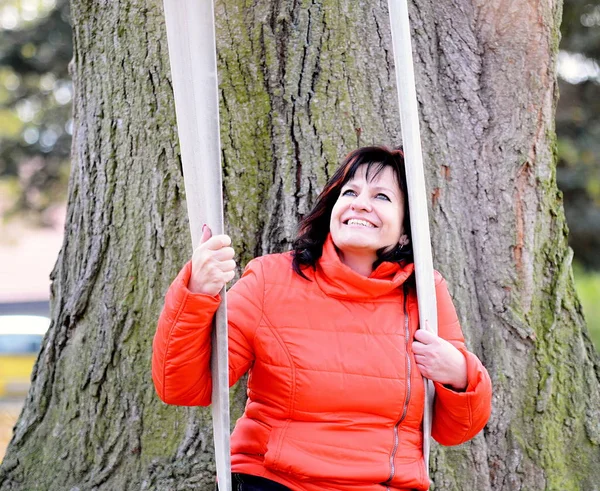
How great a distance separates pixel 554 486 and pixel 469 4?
6.61 feet

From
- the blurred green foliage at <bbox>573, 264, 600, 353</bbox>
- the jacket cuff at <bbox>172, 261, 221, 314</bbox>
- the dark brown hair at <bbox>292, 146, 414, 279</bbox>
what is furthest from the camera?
the blurred green foliage at <bbox>573, 264, 600, 353</bbox>

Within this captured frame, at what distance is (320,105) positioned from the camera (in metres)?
3.29

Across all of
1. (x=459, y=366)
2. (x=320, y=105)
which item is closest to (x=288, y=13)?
(x=320, y=105)

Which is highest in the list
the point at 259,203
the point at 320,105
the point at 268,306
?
the point at 320,105

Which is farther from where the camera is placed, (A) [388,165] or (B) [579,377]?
(B) [579,377]

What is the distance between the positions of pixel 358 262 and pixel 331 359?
0.36m

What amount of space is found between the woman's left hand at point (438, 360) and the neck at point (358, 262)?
28cm

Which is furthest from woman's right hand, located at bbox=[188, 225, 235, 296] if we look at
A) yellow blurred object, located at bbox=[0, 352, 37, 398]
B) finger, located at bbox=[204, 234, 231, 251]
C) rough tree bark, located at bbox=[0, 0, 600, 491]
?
yellow blurred object, located at bbox=[0, 352, 37, 398]

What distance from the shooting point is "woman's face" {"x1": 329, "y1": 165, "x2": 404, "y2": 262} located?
8.09 feet

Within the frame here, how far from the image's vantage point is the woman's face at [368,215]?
97.0 inches

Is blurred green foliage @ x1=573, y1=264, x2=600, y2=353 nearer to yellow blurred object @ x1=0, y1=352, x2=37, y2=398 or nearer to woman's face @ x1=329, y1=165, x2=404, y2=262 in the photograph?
yellow blurred object @ x1=0, y1=352, x2=37, y2=398

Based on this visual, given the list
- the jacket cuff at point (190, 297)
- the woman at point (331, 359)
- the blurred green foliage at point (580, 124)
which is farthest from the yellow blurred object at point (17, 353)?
the jacket cuff at point (190, 297)

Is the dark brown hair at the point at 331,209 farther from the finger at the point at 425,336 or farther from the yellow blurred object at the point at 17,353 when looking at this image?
the yellow blurred object at the point at 17,353

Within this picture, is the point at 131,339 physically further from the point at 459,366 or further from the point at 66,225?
the point at 459,366
